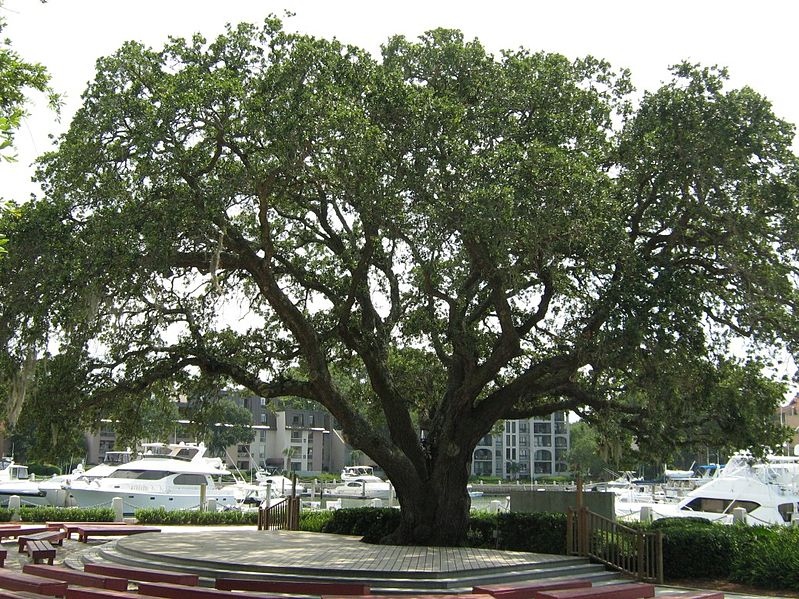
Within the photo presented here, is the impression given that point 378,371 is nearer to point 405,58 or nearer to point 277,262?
point 277,262

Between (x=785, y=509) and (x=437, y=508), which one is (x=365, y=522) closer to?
(x=437, y=508)

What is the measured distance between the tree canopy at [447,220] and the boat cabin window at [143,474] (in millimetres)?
17928

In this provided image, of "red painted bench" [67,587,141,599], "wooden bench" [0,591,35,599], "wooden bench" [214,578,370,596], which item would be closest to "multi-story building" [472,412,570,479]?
"wooden bench" [214,578,370,596]

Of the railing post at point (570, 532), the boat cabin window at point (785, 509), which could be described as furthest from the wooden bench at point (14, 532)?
the boat cabin window at point (785, 509)

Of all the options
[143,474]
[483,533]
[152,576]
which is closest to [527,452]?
[143,474]

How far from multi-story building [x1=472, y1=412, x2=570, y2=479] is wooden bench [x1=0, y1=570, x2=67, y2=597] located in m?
91.2

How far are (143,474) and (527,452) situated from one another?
7371cm

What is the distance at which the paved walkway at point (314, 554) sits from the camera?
41.8 feet

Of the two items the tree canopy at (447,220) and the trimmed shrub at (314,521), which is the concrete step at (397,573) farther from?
the trimmed shrub at (314,521)

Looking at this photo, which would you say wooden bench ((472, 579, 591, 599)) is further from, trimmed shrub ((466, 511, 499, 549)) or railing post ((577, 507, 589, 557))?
trimmed shrub ((466, 511, 499, 549))

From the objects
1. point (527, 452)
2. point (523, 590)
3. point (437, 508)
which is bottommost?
point (527, 452)

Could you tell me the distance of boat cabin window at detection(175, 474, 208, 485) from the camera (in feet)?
115

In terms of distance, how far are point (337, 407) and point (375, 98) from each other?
7.01 metres

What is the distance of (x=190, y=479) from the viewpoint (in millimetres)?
35312
